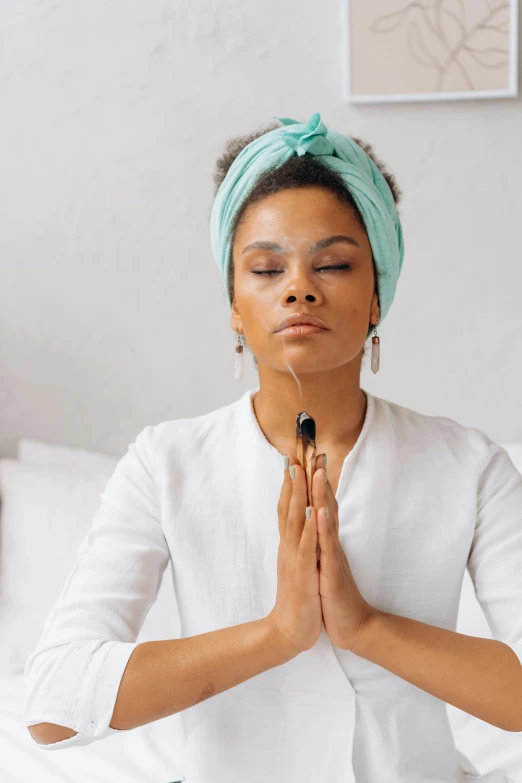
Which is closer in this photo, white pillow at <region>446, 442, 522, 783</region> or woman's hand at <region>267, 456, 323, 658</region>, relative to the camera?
woman's hand at <region>267, 456, 323, 658</region>

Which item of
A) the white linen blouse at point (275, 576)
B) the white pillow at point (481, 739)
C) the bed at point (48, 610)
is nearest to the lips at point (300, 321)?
the white linen blouse at point (275, 576)

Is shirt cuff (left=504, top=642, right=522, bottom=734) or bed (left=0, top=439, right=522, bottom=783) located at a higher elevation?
shirt cuff (left=504, top=642, right=522, bottom=734)

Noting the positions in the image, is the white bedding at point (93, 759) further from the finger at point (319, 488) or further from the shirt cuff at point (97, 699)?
the finger at point (319, 488)

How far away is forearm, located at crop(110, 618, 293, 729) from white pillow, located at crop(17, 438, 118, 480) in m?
1.26

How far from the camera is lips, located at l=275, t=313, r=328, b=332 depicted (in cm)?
105

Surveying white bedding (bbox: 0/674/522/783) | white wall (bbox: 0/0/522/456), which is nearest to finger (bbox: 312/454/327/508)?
white bedding (bbox: 0/674/522/783)

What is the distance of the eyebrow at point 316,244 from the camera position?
3.56 feet

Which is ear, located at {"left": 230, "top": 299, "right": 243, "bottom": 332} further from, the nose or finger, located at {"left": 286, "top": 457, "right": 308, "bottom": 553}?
finger, located at {"left": 286, "top": 457, "right": 308, "bottom": 553}

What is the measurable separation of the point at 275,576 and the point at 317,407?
242 millimetres

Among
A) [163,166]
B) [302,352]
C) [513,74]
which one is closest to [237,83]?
[163,166]

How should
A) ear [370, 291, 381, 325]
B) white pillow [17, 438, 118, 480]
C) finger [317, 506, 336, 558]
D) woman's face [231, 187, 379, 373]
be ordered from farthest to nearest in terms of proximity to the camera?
white pillow [17, 438, 118, 480]
ear [370, 291, 381, 325]
woman's face [231, 187, 379, 373]
finger [317, 506, 336, 558]

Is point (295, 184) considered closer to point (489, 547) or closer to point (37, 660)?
point (489, 547)

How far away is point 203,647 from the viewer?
1017 mm

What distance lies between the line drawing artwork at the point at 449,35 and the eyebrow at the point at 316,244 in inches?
44.1
